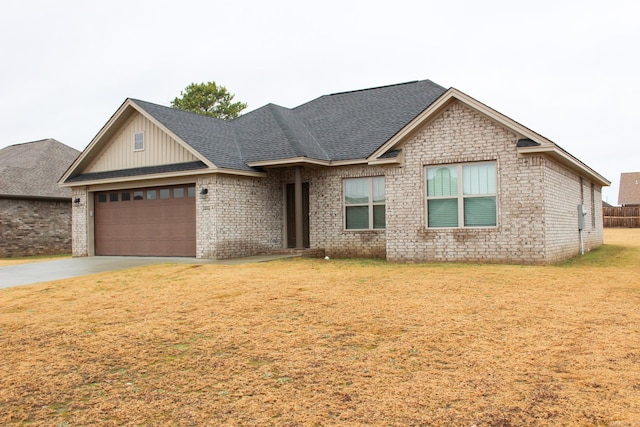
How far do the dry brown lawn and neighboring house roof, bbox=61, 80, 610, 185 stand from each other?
7110mm

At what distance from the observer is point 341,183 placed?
18.1m

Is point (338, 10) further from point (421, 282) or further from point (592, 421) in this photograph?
point (592, 421)

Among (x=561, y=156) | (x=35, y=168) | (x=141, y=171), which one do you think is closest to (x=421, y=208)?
(x=561, y=156)

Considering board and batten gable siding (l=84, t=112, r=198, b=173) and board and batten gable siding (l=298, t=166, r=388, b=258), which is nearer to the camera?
board and batten gable siding (l=298, t=166, r=388, b=258)

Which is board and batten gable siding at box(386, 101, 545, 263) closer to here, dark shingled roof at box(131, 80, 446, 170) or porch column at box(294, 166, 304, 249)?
dark shingled roof at box(131, 80, 446, 170)

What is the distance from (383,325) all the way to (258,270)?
6743 mm

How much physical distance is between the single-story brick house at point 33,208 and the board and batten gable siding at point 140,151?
760 centimetres

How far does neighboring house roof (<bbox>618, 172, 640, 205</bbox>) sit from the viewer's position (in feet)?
173

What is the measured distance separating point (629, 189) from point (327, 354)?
5689 cm

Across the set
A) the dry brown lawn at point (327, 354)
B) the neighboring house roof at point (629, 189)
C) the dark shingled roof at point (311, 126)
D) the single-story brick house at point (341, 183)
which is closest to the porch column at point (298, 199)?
the single-story brick house at point (341, 183)

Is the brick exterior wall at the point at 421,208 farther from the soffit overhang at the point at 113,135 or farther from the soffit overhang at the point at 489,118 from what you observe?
the soffit overhang at the point at 113,135

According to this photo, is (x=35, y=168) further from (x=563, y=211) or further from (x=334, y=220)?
(x=563, y=211)

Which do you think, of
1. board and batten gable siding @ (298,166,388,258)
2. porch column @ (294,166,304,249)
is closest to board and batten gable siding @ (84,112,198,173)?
porch column @ (294,166,304,249)

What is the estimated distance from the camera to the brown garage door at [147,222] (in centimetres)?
1827
